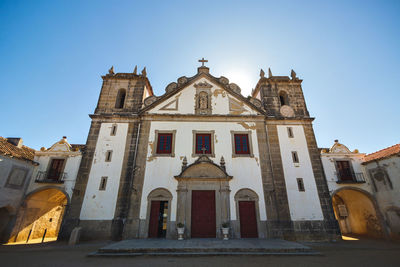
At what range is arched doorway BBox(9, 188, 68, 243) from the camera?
1452cm

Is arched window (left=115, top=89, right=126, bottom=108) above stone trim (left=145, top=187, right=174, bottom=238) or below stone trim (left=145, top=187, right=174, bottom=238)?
above

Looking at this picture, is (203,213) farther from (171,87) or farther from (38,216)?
(38,216)

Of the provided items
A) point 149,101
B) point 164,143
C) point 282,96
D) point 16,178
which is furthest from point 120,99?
point 282,96

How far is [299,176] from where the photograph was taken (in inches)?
577

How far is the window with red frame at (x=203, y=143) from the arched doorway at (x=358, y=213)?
35.8ft

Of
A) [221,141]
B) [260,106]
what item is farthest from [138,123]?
[260,106]

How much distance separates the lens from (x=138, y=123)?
16266 millimetres

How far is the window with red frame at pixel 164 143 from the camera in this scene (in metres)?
15.0

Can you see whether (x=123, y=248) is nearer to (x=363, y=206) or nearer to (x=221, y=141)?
(x=221, y=141)

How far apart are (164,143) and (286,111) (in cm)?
1129

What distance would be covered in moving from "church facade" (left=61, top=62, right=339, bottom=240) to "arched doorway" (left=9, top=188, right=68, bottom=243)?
4128mm

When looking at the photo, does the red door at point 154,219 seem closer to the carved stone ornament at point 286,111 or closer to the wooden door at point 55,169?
the wooden door at point 55,169

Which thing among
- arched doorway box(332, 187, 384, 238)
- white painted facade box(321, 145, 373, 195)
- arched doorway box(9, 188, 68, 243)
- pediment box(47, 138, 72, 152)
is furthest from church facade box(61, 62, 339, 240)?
arched doorway box(332, 187, 384, 238)

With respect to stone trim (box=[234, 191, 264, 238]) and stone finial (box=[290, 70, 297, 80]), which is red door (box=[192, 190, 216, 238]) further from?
stone finial (box=[290, 70, 297, 80])
